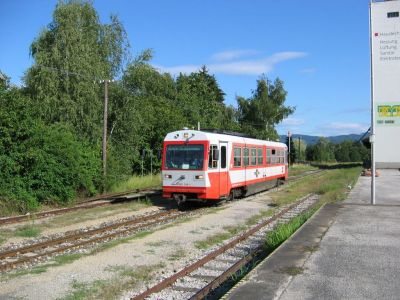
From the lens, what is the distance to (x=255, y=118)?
6944cm

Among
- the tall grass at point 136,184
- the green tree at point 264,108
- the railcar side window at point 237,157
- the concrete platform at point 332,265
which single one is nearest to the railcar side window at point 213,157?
the railcar side window at point 237,157

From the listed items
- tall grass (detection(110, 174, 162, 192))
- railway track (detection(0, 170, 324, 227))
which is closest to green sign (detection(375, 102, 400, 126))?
railway track (detection(0, 170, 324, 227))

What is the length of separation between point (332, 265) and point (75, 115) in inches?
873

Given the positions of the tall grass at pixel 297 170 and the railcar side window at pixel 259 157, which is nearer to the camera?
the railcar side window at pixel 259 157

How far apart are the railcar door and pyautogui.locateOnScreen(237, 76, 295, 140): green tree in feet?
159

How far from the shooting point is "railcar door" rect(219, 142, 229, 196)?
18344 millimetres

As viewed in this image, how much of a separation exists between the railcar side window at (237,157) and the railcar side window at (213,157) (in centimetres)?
175

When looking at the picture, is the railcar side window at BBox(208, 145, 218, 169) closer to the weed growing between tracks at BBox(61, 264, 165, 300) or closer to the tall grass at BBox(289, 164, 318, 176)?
the weed growing between tracks at BBox(61, 264, 165, 300)

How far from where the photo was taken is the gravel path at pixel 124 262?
7.38 m

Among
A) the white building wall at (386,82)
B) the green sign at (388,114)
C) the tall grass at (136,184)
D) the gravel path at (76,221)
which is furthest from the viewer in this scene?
the tall grass at (136,184)

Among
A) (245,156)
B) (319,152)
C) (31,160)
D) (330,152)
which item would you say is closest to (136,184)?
(245,156)

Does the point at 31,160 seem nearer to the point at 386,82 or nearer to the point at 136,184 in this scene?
the point at 136,184

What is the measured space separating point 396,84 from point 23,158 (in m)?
13.5

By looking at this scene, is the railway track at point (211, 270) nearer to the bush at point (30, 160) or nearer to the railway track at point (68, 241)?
the railway track at point (68, 241)
